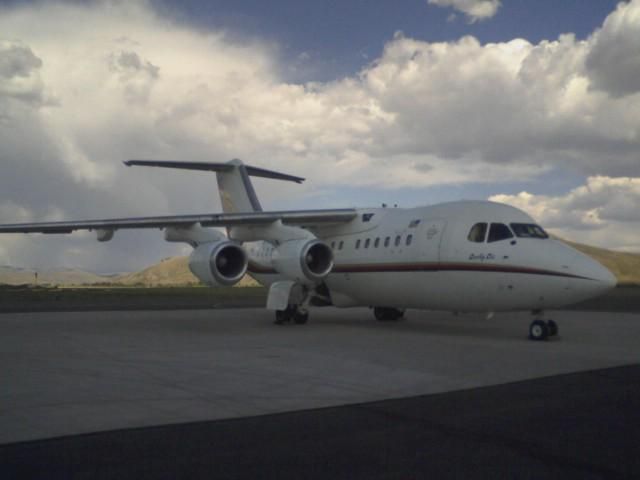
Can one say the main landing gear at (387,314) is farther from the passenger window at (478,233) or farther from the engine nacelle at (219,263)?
the passenger window at (478,233)

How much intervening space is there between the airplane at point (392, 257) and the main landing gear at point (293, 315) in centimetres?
3

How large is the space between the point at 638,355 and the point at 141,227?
12.8 meters

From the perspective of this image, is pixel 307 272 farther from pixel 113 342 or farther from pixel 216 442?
pixel 216 442

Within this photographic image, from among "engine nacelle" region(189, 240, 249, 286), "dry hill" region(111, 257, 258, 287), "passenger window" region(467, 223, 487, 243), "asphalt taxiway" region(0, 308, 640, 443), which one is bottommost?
"dry hill" region(111, 257, 258, 287)

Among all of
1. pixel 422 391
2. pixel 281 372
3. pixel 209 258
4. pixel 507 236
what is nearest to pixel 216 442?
pixel 422 391

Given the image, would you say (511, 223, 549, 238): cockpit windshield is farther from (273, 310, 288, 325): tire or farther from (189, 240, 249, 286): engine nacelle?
(273, 310, 288, 325): tire

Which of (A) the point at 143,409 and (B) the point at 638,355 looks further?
(B) the point at 638,355

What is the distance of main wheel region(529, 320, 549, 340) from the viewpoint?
43.6ft

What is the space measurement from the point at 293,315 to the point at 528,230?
7507 mm

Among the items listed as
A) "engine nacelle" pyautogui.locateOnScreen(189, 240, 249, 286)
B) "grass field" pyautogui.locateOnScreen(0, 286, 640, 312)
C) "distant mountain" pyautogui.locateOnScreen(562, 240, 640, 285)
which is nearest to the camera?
"engine nacelle" pyautogui.locateOnScreen(189, 240, 249, 286)

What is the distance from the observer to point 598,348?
40.1ft

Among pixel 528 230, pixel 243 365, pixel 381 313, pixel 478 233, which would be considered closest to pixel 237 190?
pixel 381 313

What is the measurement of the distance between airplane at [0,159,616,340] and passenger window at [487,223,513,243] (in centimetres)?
2

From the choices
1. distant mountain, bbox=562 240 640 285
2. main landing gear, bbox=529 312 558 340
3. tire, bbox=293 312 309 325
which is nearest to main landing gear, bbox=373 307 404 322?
tire, bbox=293 312 309 325
